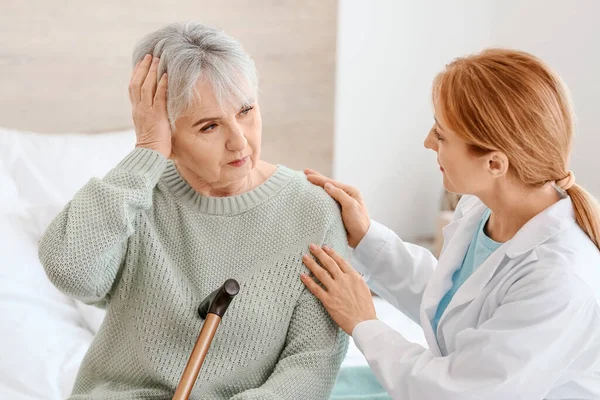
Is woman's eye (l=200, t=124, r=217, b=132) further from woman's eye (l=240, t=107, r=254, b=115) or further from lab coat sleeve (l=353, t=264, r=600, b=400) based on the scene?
lab coat sleeve (l=353, t=264, r=600, b=400)

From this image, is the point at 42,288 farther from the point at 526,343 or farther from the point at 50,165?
the point at 526,343

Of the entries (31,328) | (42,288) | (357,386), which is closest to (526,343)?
(357,386)

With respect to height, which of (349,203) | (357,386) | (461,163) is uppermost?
(461,163)

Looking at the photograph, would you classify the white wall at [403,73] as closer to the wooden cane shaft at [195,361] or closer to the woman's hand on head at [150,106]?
the woman's hand on head at [150,106]

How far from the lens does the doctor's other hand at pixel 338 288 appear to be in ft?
4.96

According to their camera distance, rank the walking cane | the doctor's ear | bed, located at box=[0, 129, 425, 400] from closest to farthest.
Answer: the walking cane
the doctor's ear
bed, located at box=[0, 129, 425, 400]

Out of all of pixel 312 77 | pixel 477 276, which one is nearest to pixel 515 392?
pixel 477 276

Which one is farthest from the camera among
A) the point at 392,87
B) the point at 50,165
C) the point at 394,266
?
the point at 392,87

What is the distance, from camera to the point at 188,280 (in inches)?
60.4

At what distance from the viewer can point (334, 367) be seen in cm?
150

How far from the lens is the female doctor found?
132 cm

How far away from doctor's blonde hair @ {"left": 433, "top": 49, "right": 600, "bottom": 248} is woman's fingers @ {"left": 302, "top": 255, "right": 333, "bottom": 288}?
38 cm

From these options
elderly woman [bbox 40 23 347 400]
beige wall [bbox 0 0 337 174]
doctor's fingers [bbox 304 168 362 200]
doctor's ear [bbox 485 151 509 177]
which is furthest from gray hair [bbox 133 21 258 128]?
beige wall [bbox 0 0 337 174]

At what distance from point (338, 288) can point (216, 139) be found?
38 centimetres
